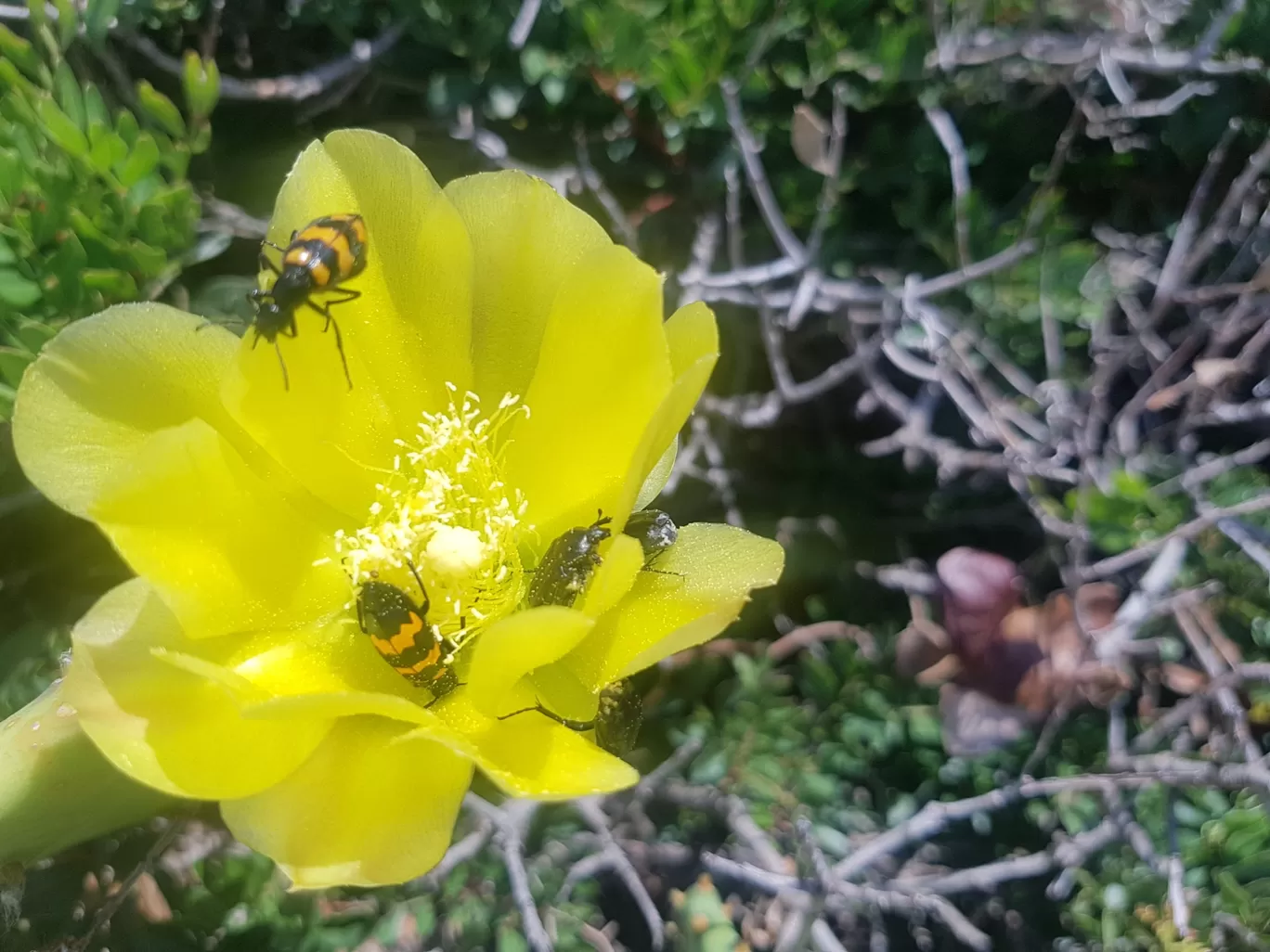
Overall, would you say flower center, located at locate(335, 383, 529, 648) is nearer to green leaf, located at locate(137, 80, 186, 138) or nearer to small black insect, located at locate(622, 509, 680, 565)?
small black insect, located at locate(622, 509, 680, 565)

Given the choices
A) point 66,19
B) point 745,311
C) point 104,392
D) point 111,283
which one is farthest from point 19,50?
point 745,311

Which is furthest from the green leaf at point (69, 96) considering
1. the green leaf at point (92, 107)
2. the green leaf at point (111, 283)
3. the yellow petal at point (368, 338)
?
the yellow petal at point (368, 338)

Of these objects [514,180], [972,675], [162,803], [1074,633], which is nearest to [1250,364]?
[1074,633]

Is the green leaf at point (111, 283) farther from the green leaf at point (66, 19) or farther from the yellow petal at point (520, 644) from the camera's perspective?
the yellow petal at point (520, 644)

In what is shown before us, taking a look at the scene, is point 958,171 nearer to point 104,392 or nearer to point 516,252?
point 516,252

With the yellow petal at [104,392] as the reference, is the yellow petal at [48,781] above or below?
below

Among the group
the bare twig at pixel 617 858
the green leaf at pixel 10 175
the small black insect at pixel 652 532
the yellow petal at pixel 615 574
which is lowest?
the bare twig at pixel 617 858
